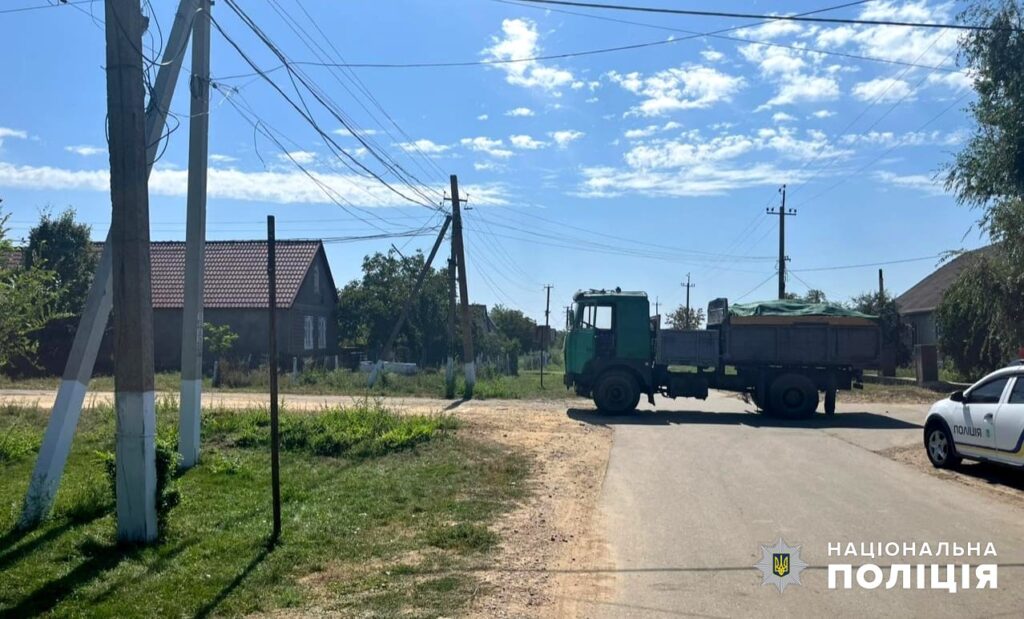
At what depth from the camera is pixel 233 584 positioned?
6238 millimetres

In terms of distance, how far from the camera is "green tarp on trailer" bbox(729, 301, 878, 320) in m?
20.3

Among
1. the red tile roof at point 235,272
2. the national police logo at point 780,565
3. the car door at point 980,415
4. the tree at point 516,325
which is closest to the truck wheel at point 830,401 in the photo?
the car door at point 980,415

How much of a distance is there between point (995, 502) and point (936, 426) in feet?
9.15

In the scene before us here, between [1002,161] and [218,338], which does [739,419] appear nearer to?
[1002,161]

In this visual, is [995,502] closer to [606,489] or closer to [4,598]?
[606,489]

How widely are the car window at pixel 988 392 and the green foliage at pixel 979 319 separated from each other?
9663 millimetres

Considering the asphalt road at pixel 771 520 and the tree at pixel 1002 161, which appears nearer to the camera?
the asphalt road at pixel 771 520

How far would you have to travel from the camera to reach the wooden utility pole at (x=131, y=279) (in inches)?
286

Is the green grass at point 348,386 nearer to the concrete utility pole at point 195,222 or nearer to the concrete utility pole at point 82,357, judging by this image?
the concrete utility pole at point 195,222

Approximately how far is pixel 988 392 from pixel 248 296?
101 feet

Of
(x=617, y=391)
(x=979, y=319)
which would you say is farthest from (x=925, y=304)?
(x=617, y=391)

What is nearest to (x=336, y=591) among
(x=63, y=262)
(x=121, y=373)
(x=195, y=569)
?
(x=195, y=569)

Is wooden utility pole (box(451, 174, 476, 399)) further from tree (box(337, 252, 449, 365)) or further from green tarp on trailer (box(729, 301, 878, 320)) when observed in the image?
tree (box(337, 252, 449, 365))

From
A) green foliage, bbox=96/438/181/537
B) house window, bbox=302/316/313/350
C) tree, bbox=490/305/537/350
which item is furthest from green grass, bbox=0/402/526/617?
tree, bbox=490/305/537/350
